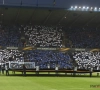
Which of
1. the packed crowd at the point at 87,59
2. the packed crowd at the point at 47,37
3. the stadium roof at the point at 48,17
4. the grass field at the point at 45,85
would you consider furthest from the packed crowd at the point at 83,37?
the grass field at the point at 45,85

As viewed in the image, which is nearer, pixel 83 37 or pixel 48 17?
pixel 48 17

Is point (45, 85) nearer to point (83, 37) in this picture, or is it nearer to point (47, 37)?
point (47, 37)

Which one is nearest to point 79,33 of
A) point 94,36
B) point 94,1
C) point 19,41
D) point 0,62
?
point 94,36

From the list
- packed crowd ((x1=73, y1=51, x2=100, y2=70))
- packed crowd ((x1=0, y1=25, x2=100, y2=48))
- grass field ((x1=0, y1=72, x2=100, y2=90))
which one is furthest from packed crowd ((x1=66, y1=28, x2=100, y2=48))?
grass field ((x1=0, y1=72, x2=100, y2=90))

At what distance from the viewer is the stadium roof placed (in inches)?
2228

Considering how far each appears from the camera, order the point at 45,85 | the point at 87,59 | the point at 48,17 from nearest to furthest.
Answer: the point at 45,85
the point at 87,59
the point at 48,17

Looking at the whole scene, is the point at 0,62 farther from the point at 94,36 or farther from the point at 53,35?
the point at 94,36

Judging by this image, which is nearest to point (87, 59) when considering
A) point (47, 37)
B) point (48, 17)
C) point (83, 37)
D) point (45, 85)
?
point (83, 37)

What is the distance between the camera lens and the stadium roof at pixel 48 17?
186ft

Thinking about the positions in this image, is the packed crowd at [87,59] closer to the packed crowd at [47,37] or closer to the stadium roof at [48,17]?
the packed crowd at [47,37]

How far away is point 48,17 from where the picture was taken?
60.7m

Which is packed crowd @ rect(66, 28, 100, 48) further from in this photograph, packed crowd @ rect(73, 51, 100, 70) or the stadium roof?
packed crowd @ rect(73, 51, 100, 70)

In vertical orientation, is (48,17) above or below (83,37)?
above

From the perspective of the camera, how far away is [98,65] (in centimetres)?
5666
